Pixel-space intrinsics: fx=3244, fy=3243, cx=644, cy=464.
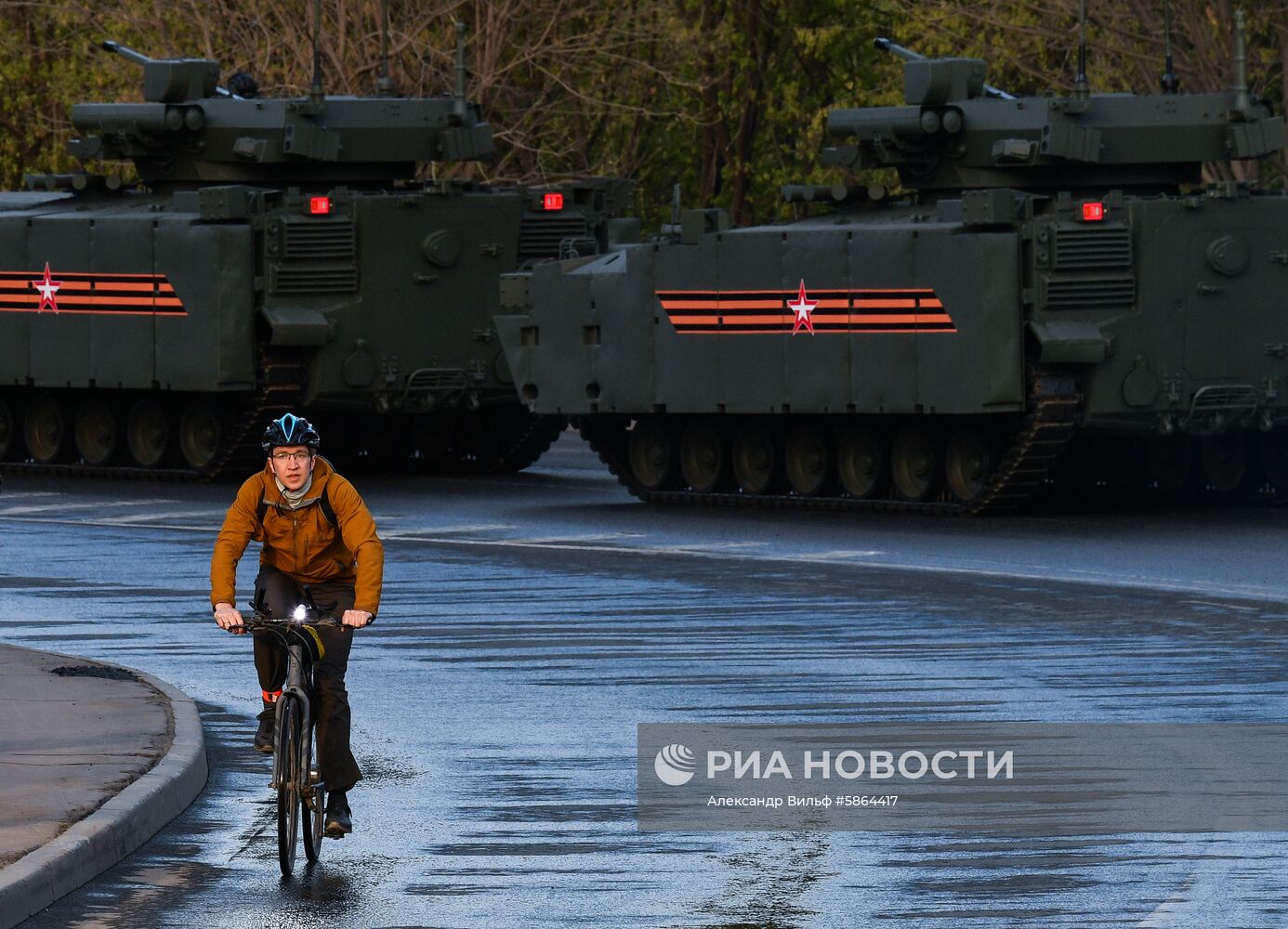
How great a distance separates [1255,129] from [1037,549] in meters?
6.38

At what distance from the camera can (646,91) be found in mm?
48688

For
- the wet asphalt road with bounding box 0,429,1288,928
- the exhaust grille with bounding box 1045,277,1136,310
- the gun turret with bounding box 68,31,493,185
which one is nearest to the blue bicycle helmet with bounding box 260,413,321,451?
the wet asphalt road with bounding box 0,429,1288,928

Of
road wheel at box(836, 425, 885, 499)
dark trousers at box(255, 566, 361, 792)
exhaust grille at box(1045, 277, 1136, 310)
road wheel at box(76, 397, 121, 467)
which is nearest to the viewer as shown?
dark trousers at box(255, 566, 361, 792)

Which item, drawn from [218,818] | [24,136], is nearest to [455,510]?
[218,818]

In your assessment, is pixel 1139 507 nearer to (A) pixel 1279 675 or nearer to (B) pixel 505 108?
(A) pixel 1279 675

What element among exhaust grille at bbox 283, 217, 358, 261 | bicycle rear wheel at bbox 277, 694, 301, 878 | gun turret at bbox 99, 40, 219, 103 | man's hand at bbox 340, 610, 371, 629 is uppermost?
gun turret at bbox 99, 40, 219, 103

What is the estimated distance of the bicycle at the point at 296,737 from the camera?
10.4 metres

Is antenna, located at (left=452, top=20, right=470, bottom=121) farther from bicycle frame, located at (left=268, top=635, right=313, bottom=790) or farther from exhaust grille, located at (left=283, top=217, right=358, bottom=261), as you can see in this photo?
bicycle frame, located at (left=268, top=635, right=313, bottom=790)

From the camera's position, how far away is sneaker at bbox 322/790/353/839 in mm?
10727

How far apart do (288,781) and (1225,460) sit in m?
18.8

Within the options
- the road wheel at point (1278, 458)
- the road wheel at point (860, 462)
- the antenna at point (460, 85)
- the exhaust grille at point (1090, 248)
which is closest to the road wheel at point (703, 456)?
the road wheel at point (860, 462)

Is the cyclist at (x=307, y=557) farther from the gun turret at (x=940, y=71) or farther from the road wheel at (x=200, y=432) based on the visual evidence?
the road wheel at (x=200, y=432)

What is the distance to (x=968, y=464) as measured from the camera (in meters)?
26.9

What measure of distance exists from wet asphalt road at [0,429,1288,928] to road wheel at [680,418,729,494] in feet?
2.69
